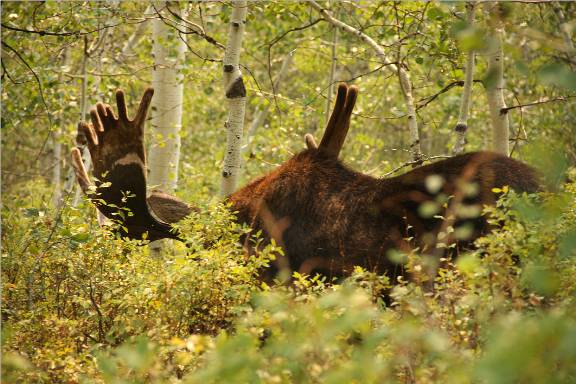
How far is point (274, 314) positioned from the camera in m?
3.28

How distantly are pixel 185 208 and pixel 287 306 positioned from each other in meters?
3.53

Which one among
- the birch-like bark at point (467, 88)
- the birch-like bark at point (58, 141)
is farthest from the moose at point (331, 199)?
the birch-like bark at point (58, 141)

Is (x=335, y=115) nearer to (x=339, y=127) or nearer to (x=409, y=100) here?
(x=339, y=127)

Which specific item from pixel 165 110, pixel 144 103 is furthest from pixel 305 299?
pixel 165 110

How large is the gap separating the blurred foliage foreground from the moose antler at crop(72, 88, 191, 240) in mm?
534

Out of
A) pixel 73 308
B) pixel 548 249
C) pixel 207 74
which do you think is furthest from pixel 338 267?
pixel 207 74

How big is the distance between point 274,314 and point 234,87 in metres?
3.71

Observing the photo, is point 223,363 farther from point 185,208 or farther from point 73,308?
point 185,208

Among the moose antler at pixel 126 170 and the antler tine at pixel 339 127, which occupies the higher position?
the antler tine at pixel 339 127

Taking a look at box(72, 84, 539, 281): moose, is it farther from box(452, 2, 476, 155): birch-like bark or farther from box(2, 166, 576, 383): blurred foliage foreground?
box(452, 2, 476, 155): birch-like bark

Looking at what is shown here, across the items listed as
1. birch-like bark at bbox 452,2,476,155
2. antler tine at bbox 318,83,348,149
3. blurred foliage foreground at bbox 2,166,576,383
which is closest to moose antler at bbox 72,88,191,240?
blurred foliage foreground at bbox 2,166,576,383

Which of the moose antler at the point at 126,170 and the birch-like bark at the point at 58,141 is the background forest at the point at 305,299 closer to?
the moose antler at the point at 126,170

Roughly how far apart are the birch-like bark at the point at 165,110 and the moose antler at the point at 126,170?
94.9 inches

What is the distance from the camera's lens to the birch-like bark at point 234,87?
6711 millimetres
